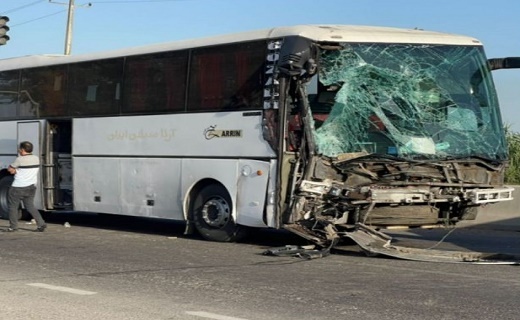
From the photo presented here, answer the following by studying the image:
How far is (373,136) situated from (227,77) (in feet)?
8.89

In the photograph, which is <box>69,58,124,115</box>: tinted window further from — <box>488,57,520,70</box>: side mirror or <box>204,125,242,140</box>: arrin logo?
<box>488,57,520,70</box>: side mirror

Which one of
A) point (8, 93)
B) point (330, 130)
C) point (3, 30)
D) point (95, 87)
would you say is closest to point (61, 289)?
point (330, 130)

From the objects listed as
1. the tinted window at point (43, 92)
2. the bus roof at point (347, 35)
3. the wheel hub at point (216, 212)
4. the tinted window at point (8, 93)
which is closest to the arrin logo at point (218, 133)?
the wheel hub at point (216, 212)

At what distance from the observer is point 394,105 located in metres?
11.5

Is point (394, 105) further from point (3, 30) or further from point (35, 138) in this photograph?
point (3, 30)

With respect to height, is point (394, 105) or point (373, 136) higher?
point (394, 105)

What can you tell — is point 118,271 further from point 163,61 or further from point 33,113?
point 33,113

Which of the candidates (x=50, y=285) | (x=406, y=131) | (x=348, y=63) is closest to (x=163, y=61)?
(x=348, y=63)

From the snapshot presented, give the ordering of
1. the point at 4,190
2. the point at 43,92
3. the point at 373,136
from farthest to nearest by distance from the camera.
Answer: the point at 4,190 < the point at 43,92 < the point at 373,136

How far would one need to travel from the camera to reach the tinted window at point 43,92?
16.1 m

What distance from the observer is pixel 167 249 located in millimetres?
12414

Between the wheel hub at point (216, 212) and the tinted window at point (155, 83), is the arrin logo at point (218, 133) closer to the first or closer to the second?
the tinted window at point (155, 83)

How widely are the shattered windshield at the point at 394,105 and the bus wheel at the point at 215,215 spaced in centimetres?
236

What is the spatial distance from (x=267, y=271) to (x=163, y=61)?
5.41 metres
